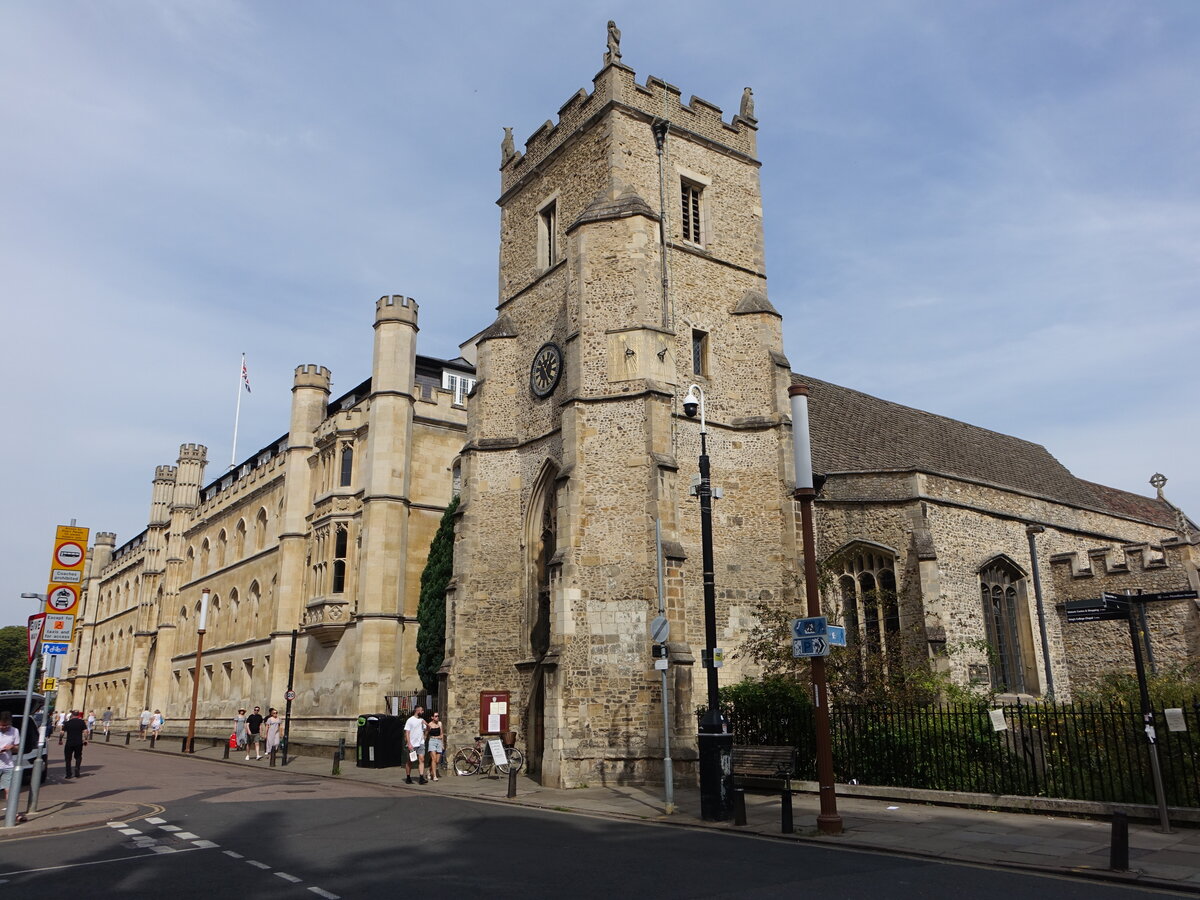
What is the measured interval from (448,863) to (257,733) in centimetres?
2205

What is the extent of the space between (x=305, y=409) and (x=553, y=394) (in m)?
17.0

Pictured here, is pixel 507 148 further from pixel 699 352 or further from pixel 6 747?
pixel 6 747

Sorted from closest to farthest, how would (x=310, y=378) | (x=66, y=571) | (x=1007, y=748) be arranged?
(x=66, y=571), (x=1007, y=748), (x=310, y=378)

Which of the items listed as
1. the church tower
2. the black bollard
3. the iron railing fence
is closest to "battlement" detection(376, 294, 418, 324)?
the church tower

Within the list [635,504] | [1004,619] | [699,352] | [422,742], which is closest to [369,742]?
[422,742]

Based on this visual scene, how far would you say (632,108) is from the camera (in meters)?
23.5

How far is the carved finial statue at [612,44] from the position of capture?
2373cm

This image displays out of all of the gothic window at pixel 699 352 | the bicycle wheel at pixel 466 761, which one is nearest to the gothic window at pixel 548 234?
the gothic window at pixel 699 352

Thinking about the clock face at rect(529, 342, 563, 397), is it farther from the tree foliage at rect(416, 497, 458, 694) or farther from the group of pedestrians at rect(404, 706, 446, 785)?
the group of pedestrians at rect(404, 706, 446, 785)

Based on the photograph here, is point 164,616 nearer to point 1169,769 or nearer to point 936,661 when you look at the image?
point 936,661

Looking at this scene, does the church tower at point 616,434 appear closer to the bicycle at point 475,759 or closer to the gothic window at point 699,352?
the gothic window at point 699,352

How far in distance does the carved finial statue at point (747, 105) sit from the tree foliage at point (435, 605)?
1448cm

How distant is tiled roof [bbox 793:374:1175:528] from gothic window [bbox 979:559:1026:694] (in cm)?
265

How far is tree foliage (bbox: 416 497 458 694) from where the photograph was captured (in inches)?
1081
